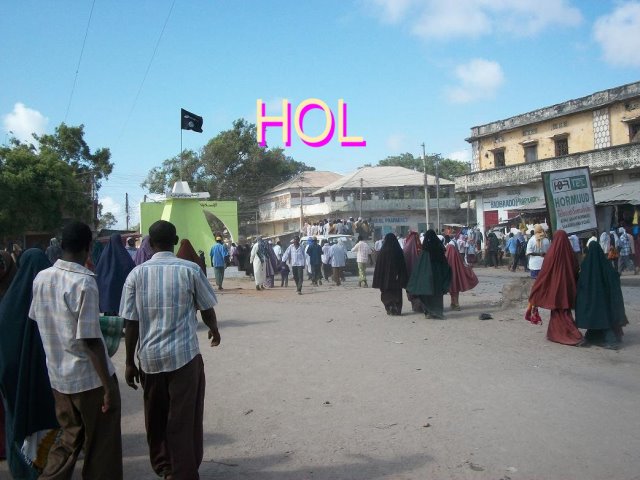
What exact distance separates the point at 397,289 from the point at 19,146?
24.4m

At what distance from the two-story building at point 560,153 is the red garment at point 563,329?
15.8 meters

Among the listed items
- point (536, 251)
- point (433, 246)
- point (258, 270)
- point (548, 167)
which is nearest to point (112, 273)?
point (433, 246)

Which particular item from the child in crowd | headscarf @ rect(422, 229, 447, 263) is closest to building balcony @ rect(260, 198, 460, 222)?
the child in crowd

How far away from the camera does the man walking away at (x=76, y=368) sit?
326 centimetres

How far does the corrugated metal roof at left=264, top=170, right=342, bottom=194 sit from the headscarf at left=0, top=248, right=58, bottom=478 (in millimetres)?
52805

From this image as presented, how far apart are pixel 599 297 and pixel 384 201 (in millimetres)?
43764

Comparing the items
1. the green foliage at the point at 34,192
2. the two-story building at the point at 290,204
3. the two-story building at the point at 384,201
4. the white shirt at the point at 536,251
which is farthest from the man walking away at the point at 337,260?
the two-story building at the point at 290,204

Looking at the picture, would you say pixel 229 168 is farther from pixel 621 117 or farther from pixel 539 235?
pixel 539 235

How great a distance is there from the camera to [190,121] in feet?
85.6

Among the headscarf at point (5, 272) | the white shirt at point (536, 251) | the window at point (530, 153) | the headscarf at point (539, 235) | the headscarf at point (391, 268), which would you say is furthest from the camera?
the window at point (530, 153)

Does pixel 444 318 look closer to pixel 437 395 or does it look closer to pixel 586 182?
pixel 586 182

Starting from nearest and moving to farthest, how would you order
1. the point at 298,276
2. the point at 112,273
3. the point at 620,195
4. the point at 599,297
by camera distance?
1. the point at 599,297
2. the point at 112,273
3. the point at 298,276
4. the point at 620,195

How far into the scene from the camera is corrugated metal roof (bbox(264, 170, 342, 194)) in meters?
57.2

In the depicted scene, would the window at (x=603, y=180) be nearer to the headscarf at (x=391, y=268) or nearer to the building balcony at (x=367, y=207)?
the headscarf at (x=391, y=268)
